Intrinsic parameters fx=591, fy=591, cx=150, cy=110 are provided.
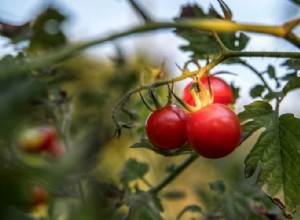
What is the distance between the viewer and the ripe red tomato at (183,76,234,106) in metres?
1.10

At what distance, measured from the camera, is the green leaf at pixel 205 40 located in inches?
51.2

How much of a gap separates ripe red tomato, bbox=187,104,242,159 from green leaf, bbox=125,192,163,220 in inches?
14.7

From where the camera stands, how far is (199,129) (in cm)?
98

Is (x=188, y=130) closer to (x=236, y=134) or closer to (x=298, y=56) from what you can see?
(x=236, y=134)

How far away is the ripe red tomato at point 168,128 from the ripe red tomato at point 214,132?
5 centimetres

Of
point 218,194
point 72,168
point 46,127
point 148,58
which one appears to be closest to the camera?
point 72,168

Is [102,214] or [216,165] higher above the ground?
[102,214]

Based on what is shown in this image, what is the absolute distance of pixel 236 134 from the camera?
98 cm

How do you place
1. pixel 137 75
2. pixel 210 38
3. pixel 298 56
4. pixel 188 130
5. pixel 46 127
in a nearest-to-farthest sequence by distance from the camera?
1. pixel 298 56
2. pixel 188 130
3. pixel 210 38
4. pixel 46 127
5. pixel 137 75

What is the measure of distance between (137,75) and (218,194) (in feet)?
2.51

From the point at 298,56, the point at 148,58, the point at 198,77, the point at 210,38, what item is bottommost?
the point at 148,58

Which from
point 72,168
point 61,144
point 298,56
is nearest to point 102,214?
point 72,168

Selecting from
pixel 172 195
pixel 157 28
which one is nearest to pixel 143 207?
pixel 172 195

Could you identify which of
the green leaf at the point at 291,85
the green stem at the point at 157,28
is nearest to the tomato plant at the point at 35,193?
the green stem at the point at 157,28
